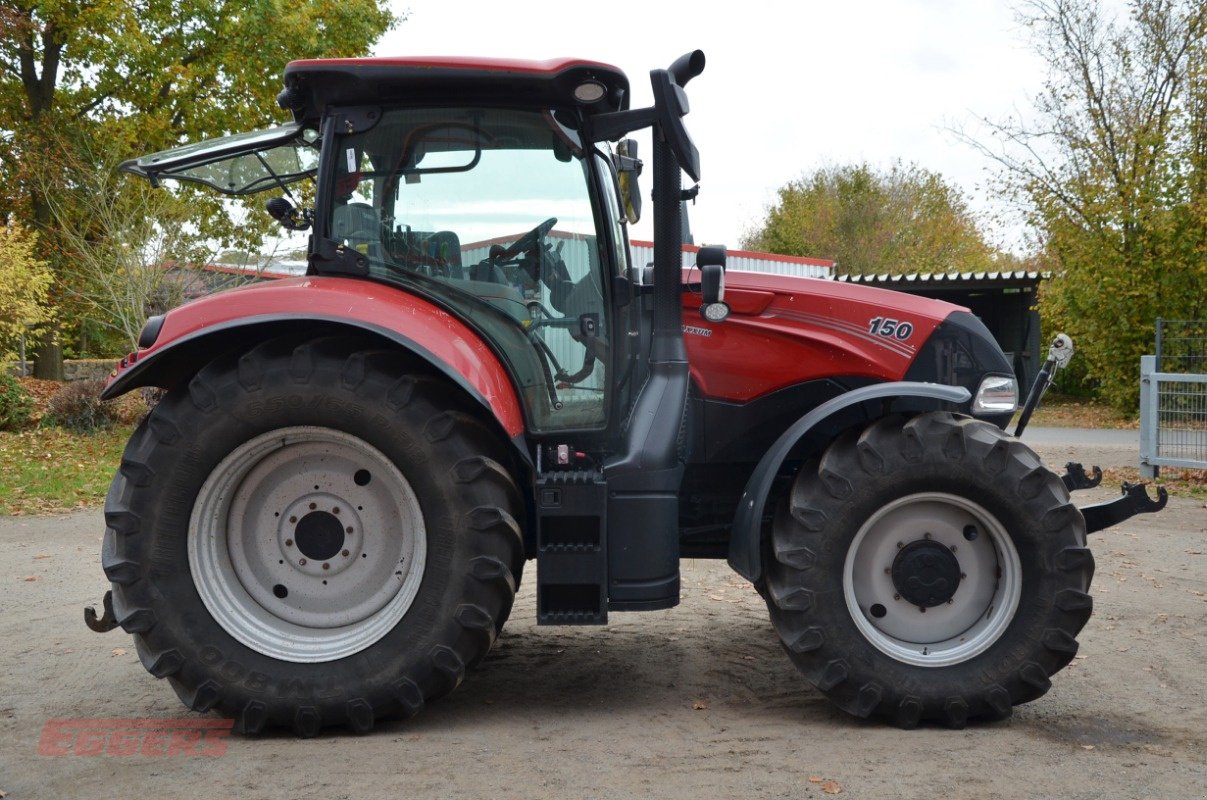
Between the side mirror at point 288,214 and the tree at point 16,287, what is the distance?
12.7 metres

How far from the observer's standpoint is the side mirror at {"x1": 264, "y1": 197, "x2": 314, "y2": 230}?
188 inches

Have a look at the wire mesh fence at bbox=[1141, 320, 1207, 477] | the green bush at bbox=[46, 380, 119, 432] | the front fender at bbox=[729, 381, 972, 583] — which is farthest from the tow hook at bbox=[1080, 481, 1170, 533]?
the green bush at bbox=[46, 380, 119, 432]

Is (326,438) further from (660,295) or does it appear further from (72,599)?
(72,599)

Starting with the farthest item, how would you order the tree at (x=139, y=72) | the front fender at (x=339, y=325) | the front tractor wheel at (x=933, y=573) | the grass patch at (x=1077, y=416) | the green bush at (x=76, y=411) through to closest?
the grass patch at (x=1077, y=416)
the tree at (x=139, y=72)
the green bush at (x=76, y=411)
the front tractor wheel at (x=933, y=573)
the front fender at (x=339, y=325)

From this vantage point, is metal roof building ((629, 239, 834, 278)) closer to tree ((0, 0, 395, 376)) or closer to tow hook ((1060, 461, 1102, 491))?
tree ((0, 0, 395, 376))

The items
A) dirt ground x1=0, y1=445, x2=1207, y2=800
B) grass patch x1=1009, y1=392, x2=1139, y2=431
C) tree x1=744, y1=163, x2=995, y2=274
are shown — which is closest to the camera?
dirt ground x1=0, y1=445, x2=1207, y2=800

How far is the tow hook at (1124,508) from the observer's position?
4457mm

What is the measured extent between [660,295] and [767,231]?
4128 centimetres

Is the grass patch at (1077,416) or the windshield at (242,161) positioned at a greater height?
the windshield at (242,161)

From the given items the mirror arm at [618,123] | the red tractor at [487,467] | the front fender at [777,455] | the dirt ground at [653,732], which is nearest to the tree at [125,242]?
the dirt ground at [653,732]

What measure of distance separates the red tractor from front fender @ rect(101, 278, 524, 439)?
13mm

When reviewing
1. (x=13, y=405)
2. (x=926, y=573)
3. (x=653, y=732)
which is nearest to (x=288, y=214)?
(x=653, y=732)

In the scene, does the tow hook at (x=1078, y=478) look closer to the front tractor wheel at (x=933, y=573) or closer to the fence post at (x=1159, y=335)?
the front tractor wheel at (x=933, y=573)

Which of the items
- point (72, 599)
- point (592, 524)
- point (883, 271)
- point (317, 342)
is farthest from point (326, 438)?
point (883, 271)
